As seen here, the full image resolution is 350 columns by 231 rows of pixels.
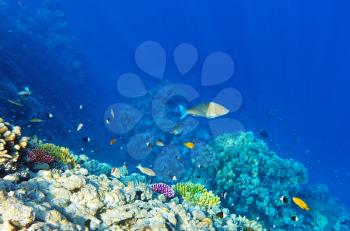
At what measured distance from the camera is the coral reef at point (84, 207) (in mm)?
3100

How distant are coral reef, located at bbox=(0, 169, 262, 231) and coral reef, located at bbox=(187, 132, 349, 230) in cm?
469

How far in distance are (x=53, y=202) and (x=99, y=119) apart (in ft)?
65.1

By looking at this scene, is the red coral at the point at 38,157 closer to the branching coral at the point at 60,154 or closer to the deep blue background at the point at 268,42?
the branching coral at the point at 60,154

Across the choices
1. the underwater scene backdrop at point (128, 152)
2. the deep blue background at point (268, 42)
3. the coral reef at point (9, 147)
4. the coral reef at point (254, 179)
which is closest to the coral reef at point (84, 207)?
the underwater scene backdrop at point (128, 152)

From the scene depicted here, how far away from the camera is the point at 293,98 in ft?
290

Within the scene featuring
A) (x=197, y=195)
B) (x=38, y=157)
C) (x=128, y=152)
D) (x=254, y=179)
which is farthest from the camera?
(x=128, y=152)

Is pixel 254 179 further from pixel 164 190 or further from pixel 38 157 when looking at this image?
pixel 38 157

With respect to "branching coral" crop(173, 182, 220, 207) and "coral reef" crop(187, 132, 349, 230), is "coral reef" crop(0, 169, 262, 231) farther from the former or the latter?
"coral reef" crop(187, 132, 349, 230)

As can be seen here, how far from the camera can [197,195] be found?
22.1 ft

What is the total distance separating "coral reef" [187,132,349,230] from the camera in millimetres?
9992

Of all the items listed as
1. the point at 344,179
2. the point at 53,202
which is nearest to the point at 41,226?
the point at 53,202

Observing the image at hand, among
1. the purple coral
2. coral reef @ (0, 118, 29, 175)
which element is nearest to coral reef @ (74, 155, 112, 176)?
the purple coral

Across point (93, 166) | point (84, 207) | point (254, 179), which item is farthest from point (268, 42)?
point (84, 207)

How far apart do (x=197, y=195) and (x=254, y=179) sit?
3900 mm
